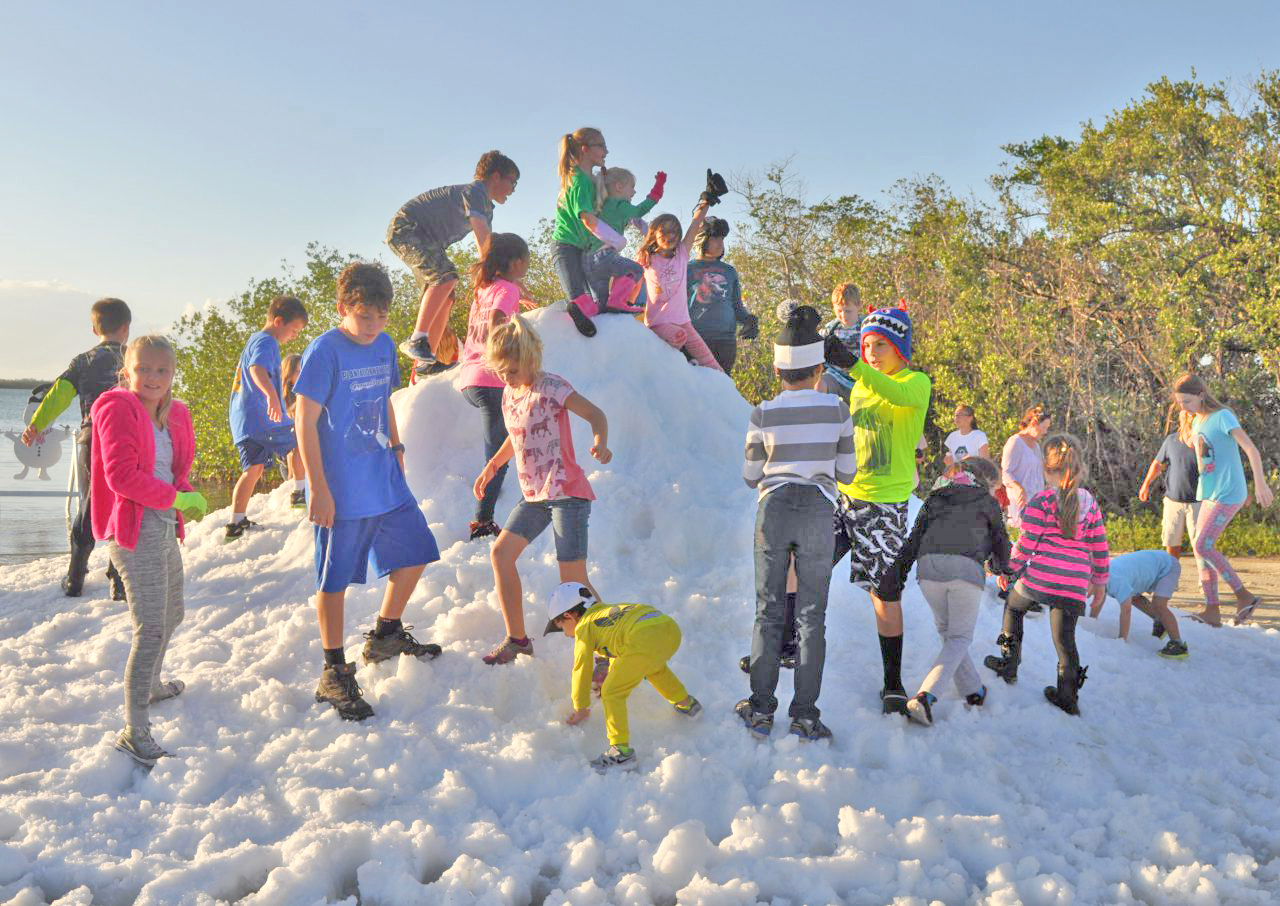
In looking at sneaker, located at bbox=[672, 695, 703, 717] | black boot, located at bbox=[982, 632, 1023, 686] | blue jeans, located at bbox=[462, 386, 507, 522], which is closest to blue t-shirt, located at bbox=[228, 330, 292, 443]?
blue jeans, located at bbox=[462, 386, 507, 522]

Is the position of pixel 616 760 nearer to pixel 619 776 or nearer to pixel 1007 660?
pixel 619 776

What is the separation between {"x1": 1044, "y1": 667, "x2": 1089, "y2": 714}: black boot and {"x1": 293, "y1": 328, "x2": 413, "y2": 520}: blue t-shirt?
3.45m

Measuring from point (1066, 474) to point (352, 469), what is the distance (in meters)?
3.69

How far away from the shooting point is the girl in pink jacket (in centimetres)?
366

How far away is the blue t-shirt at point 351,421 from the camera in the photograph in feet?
12.9

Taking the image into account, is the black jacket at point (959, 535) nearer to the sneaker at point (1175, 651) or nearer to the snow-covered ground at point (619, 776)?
the snow-covered ground at point (619, 776)

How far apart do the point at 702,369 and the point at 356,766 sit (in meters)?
4.08

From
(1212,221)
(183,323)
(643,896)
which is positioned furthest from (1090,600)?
(183,323)

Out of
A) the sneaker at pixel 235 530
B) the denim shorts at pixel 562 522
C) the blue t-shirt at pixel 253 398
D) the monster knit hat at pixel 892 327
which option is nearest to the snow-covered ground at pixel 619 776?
the denim shorts at pixel 562 522

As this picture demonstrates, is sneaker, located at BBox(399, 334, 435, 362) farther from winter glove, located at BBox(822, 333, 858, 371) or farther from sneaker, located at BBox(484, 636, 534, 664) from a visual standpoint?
winter glove, located at BBox(822, 333, 858, 371)

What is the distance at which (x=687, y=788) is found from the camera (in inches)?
136

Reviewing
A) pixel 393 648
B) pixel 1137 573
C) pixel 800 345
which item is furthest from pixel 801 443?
pixel 1137 573

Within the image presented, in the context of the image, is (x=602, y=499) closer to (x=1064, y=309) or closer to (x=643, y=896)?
(x=643, y=896)

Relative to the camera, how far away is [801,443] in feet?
12.6
